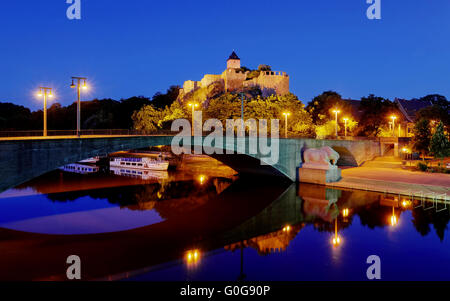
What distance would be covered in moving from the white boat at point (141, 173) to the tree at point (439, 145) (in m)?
29.8

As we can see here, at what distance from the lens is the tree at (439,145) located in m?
35.0

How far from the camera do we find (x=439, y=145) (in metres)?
35.3

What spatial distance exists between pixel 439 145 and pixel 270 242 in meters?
28.9

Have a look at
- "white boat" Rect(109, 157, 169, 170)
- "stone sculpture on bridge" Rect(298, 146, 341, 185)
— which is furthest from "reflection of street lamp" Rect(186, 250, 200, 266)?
"white boat" Rect(109, 157, 169, 170)

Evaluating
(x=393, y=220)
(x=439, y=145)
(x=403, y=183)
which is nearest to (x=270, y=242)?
(x=393, y=220)

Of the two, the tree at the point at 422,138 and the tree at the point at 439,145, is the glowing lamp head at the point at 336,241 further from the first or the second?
the tree at the point at 422,138

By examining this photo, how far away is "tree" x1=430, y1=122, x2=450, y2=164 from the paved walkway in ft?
17.5

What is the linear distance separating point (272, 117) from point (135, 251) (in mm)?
40248

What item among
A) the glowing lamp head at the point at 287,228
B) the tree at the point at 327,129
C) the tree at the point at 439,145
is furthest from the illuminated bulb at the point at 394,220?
the tree at the point at 327,129

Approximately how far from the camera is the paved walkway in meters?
24.0

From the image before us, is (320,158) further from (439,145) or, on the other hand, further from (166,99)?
(166,99)

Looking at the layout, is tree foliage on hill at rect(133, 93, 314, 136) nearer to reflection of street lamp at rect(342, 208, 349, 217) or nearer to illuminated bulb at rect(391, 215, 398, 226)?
reflection of street lamp at rect(342, 208, 349, 217)
